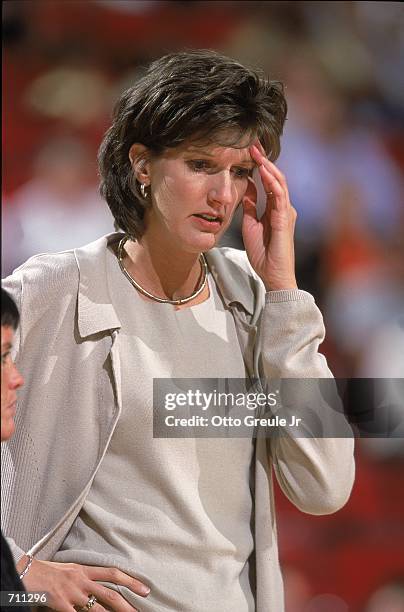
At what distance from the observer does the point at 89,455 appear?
1391mm

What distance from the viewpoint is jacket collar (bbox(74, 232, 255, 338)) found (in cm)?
141

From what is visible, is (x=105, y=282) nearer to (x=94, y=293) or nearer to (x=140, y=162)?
(x=94, y=293)

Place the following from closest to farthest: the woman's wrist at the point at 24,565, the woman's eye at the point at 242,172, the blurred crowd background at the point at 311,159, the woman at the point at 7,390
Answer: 1. the woman at the point at 7,390
2. the woman's wrist at the point at 24,565
3. the woman's eye at the point at 242,172
4. the blurred crowd background at the point at 311,159

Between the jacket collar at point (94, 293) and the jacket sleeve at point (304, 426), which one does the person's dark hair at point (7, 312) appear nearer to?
the jacket collar at point (94, 293)

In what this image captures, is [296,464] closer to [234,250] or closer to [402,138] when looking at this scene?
[234,250]

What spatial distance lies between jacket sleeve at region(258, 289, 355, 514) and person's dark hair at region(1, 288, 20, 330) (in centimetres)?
43

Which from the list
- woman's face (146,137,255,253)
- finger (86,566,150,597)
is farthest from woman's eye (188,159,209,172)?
finger (86,566,150,597)

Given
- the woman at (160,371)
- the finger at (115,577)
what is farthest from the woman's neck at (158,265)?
the finger at (115,577)

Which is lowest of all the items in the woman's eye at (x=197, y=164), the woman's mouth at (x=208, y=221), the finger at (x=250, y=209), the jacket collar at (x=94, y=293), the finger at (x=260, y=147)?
the jacket collar at (x=94, y=293)

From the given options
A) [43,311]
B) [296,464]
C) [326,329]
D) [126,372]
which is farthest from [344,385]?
[43,311]

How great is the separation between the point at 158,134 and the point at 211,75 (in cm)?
12

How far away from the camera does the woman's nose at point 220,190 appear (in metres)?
1.41

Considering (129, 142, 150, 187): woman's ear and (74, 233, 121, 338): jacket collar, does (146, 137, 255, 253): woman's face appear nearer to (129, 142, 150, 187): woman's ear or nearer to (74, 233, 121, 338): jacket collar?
(129, 142, 150, 187): woman's ear

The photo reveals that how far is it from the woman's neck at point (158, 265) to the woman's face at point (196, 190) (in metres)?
0.03
